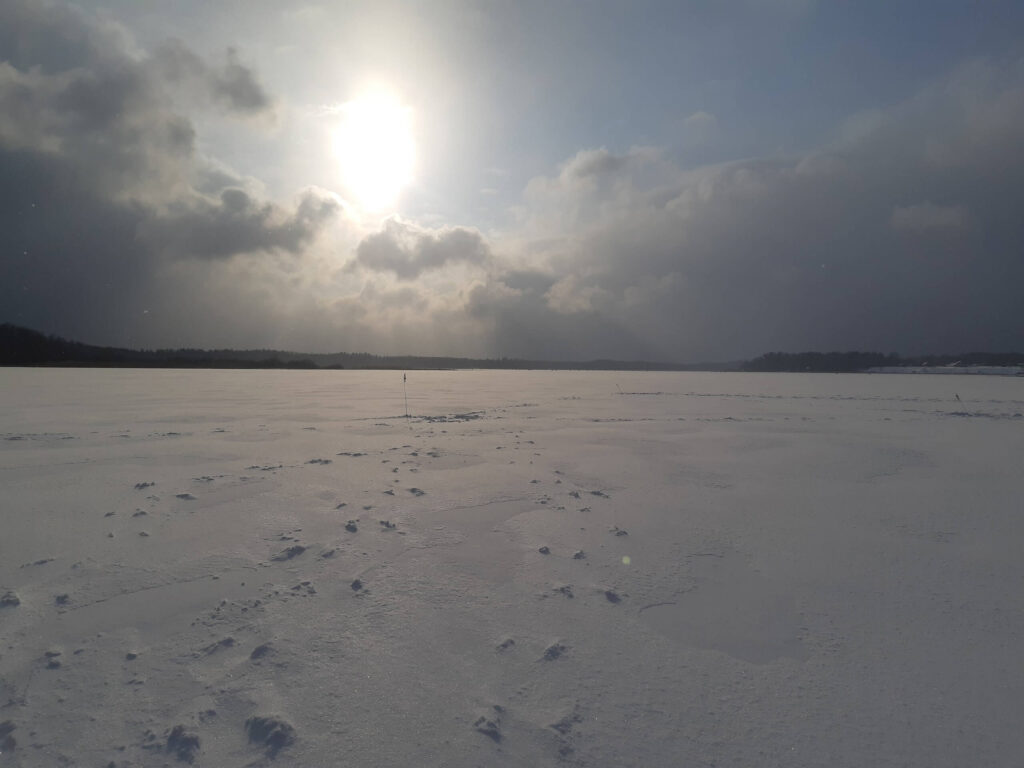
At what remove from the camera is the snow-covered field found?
2.30 metres

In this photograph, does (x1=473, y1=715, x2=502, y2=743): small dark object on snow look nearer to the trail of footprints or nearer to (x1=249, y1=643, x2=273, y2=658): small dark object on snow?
the trail of footprints

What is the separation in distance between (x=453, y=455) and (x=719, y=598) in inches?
225

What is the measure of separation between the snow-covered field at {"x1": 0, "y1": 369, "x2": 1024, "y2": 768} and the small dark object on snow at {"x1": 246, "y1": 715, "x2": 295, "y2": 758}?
0.04 feet

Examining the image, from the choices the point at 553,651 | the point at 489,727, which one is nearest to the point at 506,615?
the point at 553,651

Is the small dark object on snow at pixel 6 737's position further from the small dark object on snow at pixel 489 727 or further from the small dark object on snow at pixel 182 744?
the small dark object on snow at pixel 489 727

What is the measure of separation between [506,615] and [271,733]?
1.57 meters

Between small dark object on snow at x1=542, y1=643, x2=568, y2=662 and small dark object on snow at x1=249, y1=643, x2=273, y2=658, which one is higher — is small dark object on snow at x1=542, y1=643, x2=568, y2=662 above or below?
below

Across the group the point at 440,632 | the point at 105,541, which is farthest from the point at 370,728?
the point at 105,541

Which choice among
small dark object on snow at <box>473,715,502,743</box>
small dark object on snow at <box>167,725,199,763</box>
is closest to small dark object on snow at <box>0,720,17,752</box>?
small dark object on snow at <box>167,725,199,763</box>

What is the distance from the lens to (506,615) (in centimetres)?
338

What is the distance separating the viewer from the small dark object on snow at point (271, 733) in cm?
222

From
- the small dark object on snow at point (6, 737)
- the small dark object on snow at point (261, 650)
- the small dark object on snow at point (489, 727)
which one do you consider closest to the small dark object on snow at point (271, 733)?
the small dark object on snow at point (261, 650)

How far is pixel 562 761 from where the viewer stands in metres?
2.16

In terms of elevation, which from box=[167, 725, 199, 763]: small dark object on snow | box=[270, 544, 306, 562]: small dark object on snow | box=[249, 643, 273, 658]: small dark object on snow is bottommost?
box=[167, 725, 199, 763]: small dark object on snow
